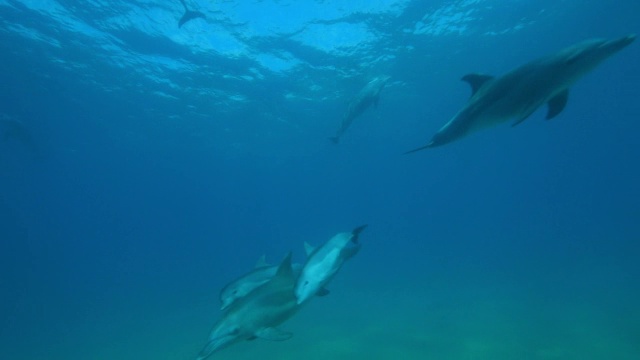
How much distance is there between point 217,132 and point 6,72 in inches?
736

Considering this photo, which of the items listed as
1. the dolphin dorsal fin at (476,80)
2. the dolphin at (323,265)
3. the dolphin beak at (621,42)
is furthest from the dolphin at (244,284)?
the dolphin beak at (621,42)

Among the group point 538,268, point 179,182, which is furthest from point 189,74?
point 179,182

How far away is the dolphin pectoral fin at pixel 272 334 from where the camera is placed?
12.7 ft

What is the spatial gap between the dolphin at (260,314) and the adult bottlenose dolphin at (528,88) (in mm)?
2167

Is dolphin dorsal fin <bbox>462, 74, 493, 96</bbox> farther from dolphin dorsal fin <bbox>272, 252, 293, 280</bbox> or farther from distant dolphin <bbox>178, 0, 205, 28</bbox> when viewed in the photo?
distant dolphin <bbox>178, 0, 205, 28</bbox>

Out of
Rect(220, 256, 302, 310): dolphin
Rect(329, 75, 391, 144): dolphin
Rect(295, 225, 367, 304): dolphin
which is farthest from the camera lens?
Rect(329, 75, 391, 144): dolphin

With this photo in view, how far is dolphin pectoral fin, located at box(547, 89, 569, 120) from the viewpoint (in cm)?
345

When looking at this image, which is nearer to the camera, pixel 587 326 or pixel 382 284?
pixel 587 326

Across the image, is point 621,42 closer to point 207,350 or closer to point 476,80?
point 476,80

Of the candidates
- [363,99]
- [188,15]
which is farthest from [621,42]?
[188,15]

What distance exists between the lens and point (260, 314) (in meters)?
4.06

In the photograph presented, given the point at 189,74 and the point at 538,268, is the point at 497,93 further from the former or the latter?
the point at 538,268

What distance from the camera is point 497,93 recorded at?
3328 millimetres

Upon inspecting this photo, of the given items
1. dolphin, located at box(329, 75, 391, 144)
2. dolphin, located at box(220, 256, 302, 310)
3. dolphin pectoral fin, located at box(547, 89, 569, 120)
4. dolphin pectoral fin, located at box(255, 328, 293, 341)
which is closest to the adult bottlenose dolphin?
dolphin pectoral fin, located at box(547, 89, 569, 120)
